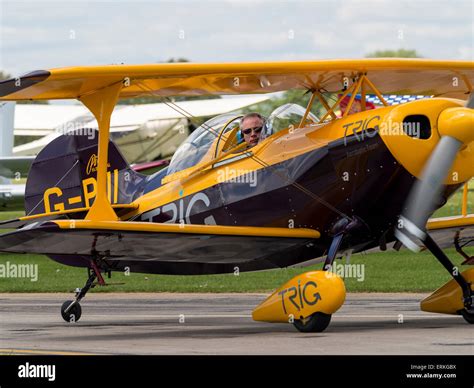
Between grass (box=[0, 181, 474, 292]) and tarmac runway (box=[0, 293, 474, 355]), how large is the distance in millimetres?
1410

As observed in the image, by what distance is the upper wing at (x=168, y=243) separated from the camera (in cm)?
1120

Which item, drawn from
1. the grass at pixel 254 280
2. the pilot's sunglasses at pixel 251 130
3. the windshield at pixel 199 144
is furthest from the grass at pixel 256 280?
the pilot's sunglasses at pixel 251 130

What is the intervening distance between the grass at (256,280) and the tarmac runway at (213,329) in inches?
55.5

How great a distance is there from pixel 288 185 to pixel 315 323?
1.72m

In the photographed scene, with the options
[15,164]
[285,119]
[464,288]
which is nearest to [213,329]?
[285,119]

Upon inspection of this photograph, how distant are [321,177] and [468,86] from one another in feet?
8.81

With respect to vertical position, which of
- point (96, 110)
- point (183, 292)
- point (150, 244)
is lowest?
point (183, 292)

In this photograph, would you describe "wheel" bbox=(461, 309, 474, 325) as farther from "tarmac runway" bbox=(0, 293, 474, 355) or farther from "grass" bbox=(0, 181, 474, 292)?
"grass" bbox=(0, 181, 474, 292)

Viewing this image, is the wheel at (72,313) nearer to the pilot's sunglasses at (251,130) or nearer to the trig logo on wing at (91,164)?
the trig logo on wing at (91,164)

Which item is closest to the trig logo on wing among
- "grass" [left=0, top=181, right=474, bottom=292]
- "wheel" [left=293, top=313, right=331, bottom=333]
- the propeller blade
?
"wheel" [left=293, top=313, right=331, bottom=333]
